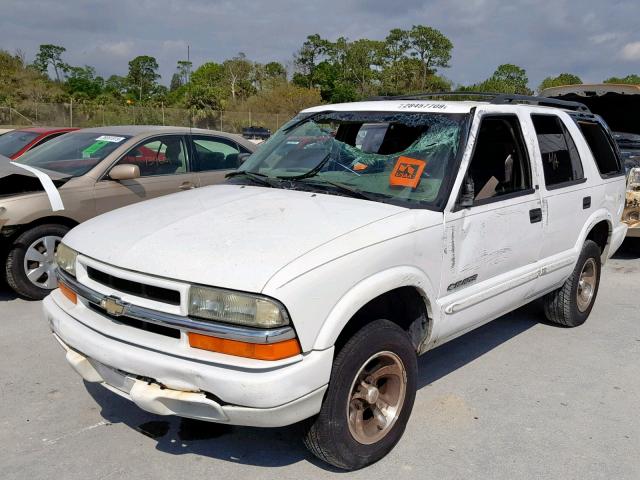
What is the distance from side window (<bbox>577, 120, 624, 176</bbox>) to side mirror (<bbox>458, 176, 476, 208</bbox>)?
82.3 inches

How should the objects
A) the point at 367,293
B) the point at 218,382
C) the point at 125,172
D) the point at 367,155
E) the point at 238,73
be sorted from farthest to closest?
1. the point at 238,73
2. the point at 125,172
3. the point at 367,155
4. the point at 367,293
5. the point at 218,382

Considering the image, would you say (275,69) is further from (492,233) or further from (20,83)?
(492,233)

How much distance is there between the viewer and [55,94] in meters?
46.5

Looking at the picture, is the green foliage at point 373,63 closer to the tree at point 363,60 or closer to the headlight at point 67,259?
the tree at point 363,60

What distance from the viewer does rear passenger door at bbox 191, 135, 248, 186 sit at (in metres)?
6.68

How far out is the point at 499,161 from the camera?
4.01m

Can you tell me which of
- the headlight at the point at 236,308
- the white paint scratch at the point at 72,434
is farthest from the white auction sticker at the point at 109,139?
the headlight at the point at 236,308

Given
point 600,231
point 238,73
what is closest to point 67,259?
point 600,231

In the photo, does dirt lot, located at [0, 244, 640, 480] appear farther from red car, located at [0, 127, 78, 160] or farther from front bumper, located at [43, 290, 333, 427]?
red car, located at [0, 127, 78, 160]

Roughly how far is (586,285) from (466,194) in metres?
2.48

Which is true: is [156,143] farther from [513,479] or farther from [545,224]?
[513,479]

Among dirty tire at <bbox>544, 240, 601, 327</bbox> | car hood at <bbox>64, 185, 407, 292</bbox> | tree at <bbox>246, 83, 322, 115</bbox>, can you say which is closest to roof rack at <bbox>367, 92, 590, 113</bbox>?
dirty tire at <bbox>544, 240, 601, 327</bbox>

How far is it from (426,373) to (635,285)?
380cm

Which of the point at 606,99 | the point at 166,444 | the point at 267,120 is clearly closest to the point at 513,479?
the point at 166,444
